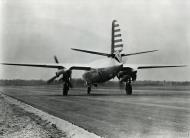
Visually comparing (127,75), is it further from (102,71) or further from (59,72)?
(59,72)

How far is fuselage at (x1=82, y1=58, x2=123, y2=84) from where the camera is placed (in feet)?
102

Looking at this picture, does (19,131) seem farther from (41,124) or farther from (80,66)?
(80,66)

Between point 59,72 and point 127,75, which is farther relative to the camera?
point 127,75

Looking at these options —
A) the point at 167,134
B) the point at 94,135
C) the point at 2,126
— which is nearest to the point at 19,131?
the point at 2,126

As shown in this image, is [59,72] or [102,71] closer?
[59,72]

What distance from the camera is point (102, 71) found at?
32.4m

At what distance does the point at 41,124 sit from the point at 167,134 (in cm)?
491

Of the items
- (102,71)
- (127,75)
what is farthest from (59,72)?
(127,75)

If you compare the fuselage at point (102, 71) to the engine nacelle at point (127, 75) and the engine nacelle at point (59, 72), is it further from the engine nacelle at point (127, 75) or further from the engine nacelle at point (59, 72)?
the engine nacelle at point (59, 72)

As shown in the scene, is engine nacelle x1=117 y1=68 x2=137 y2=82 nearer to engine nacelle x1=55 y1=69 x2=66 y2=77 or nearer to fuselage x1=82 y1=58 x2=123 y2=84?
fuselage x1=82 y1=58 x2=123 y2=84

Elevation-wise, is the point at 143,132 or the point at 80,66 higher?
the point at 80,66

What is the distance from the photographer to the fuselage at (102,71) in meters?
31.1

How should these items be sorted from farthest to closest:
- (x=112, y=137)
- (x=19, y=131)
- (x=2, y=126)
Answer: (x=2, y=126) → (x=19, y=131) → (x=112, y=137)

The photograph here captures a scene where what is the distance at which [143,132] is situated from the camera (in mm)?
9969
